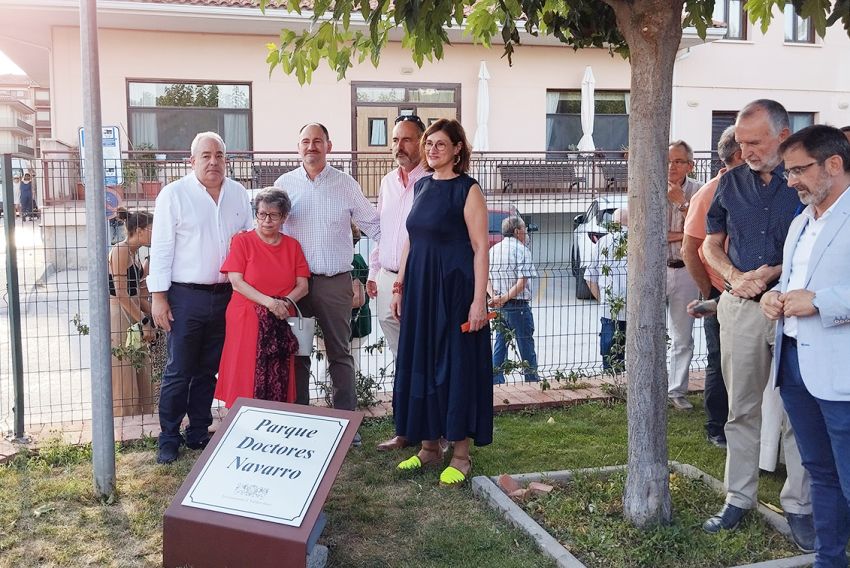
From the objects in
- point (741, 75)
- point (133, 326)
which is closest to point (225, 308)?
point (133, 326)

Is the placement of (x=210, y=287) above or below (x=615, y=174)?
below

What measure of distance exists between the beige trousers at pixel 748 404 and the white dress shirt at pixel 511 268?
327 centimetres

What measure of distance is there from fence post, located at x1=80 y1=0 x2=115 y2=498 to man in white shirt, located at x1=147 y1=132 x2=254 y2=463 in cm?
66

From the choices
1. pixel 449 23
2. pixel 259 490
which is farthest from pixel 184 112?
pixel 259 490

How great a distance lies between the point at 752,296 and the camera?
3.94 metres

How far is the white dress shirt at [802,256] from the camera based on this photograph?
337 cm

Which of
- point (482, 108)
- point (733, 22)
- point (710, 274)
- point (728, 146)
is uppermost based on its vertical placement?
point (733, 22)

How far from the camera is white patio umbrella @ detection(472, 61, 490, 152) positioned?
2088 centimetres

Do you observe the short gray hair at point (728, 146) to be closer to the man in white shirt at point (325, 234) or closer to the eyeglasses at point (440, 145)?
the eyeglasses at point (440, 145)

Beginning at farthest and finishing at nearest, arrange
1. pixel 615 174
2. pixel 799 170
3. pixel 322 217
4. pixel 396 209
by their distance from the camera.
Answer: pixel 615 174, pixel 396 209, pixel 322 217, pixel 799 170

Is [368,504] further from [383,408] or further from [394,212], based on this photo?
[394,212]

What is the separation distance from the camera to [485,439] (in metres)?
4.91

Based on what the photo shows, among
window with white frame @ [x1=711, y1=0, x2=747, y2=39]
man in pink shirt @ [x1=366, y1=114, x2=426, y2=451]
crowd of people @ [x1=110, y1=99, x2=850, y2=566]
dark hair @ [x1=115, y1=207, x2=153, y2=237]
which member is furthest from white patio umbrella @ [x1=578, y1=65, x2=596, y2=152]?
dark hair @ [x1=115, y1=207, x2=153, y2=237]

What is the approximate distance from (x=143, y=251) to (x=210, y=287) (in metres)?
1.66
